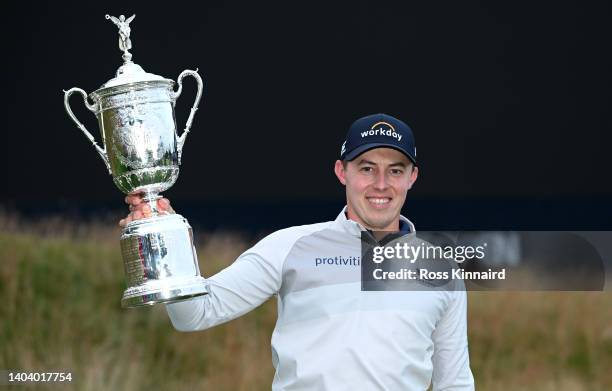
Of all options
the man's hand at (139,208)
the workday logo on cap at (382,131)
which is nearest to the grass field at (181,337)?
the man's hand at (139,208)

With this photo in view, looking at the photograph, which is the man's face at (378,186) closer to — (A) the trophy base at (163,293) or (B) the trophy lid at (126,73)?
(A) the trophy base at (163,293)

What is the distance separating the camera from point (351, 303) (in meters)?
3.43

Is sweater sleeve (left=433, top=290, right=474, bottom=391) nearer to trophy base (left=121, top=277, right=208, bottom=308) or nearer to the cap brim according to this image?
the cap brim

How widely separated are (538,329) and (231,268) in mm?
4536

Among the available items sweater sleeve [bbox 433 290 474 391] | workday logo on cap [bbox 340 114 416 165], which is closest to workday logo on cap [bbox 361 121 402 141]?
workday logo on cap [bbox 340 114 416 165]

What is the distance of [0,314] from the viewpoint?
7.53 meters

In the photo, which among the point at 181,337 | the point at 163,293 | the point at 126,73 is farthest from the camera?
the point at 181,337

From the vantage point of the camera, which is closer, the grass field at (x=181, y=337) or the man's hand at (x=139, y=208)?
the man's hand at (x=139, y=208)

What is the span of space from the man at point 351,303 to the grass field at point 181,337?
3183 millimetres

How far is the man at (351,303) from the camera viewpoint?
11.0 ft

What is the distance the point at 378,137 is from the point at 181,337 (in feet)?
13.8

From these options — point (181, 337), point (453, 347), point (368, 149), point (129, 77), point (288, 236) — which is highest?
point (181, 337)

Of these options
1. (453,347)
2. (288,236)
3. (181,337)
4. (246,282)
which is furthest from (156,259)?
(181,337)

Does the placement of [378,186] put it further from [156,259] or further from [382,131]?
[156,259]
